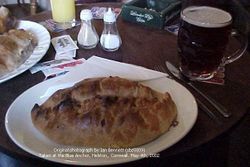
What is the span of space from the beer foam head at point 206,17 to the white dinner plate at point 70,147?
0.15 metres

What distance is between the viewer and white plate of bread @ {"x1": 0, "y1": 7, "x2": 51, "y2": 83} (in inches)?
33.9

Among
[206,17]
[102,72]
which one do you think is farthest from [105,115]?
[206,17]

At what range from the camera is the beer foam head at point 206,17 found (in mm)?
783

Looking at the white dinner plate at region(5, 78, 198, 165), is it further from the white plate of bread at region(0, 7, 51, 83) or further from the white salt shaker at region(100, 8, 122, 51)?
the white salt shaker at region(100, 8, 122, 51)

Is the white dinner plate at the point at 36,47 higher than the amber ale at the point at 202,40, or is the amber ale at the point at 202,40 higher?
the amber ale at the point at 202,40

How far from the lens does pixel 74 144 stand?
24.1 inches

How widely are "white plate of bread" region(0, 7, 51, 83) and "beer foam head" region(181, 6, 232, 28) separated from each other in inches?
15.1

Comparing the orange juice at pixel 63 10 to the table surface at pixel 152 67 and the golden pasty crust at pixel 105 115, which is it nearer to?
the table surface at pixel 152 67

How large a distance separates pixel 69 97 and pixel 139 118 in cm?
14

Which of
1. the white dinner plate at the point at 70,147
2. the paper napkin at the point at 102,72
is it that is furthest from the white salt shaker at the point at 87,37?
the white dinner plate at the point at 70,147

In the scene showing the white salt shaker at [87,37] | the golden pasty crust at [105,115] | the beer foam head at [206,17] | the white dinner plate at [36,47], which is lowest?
the white dinner plate at [36,47]

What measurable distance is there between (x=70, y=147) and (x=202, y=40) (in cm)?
39

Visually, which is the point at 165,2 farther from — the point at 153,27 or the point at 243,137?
the point at 243,137

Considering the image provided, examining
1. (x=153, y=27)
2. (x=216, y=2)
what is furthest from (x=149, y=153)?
(x=216, y=2)
